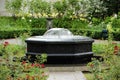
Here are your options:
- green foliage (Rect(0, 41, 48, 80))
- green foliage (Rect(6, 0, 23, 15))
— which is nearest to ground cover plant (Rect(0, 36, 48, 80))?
green foliage (Rect(0, 41, 48, 80))

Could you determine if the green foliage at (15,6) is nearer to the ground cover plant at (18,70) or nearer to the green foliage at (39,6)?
→ the green foliage at (39,6)

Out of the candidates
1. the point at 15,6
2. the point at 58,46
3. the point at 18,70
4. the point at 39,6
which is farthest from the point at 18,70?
the point at 15,6

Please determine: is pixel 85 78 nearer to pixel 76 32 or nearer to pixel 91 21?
pixel 76 32

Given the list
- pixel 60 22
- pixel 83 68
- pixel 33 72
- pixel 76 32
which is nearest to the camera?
pixel 33 72

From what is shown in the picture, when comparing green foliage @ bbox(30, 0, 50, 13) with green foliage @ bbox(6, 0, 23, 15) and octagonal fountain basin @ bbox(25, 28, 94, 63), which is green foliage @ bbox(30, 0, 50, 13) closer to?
green foliage @ bbox(6, 0, 23, 15)

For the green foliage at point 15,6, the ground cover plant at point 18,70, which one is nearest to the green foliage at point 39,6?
the green foliage at point 15,6

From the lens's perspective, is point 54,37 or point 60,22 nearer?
point 54,37

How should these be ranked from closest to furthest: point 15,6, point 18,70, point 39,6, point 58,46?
point 18,70 → point 58,46 → point 39,6 → point 15,6

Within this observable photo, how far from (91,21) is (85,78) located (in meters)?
10.5

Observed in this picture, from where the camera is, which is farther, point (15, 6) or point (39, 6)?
point (15, 6)

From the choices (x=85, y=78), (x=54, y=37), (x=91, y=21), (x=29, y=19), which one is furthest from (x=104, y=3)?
(x=85, y=78)

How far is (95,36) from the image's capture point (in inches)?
655

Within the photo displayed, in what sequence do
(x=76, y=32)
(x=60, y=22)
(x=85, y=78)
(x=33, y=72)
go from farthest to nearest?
(x=60, y=22) → (x=76, y=32) → (x=85, y=78) → (x=33, y=72)

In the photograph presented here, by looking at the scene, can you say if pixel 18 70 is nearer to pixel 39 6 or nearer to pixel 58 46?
pixel 58 46
